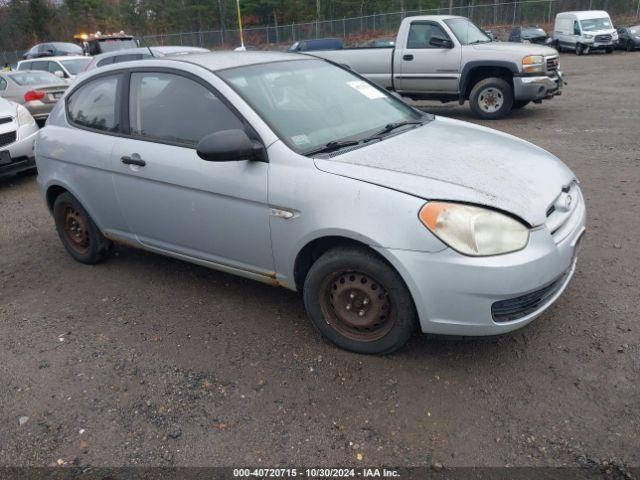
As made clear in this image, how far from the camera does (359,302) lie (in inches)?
121

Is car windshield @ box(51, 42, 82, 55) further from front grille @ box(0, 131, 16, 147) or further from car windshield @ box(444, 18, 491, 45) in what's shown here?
car windshield @ box(444, 18, 491, 45)

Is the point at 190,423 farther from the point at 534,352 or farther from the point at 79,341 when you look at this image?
the point at 534,352

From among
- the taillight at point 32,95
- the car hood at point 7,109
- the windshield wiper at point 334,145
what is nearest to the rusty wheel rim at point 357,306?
the windshield wiper at point 334,145

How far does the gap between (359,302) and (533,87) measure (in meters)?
8.07

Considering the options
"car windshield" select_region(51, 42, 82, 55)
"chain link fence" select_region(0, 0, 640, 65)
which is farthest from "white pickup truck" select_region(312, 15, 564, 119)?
"chain link fence" select_region(0, 0, 640, 65)

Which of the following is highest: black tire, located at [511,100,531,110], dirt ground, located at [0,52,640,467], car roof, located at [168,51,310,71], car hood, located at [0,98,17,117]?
car roof, located at [168,51,310,71]

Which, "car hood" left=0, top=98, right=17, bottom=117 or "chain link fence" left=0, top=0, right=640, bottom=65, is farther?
"chain link fence" left=0, top=0, right=640, bottom=65

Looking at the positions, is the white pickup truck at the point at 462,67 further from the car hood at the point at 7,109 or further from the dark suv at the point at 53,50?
the dark suv at the point at 53,50

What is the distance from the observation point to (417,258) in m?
2.69

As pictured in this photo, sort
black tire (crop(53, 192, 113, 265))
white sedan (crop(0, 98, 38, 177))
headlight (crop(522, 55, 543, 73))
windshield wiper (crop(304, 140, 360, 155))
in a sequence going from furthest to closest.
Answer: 1. headlight (crop(522, 55, 543, 73))
2. white sedan (crop(0, 98, 38, 177))
3. black tire (crop(53, 192, 113, 265))
4. windshield wiper (crop(304, 140, 360, 155))

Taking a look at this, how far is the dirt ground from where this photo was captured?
8.27 ft

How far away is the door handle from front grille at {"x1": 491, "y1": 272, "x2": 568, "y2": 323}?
2.50 m

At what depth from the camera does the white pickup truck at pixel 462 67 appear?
9625mm

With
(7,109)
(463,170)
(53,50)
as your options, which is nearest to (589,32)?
(53,50)
